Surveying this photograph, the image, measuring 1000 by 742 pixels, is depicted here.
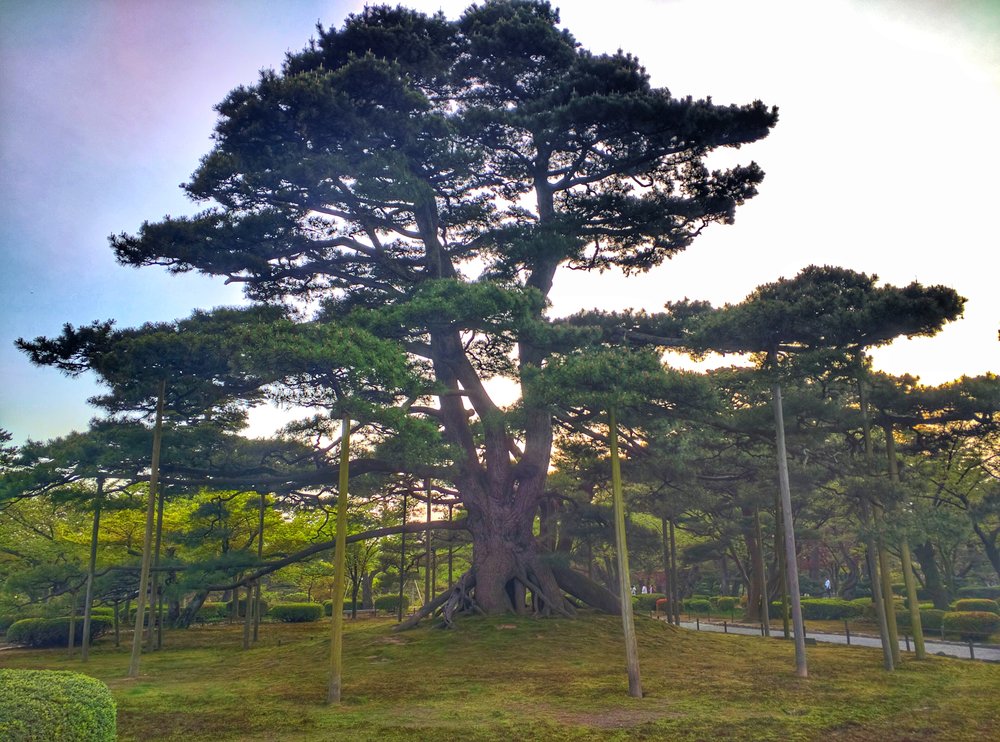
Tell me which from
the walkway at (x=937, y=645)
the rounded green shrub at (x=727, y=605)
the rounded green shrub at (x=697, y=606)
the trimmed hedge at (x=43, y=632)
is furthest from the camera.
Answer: the rounded green shrub at (x=697, y=606)

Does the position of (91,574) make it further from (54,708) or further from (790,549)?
(790,549)

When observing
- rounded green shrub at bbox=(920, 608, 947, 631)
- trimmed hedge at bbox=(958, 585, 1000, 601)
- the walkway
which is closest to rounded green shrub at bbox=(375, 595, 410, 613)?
the walkway

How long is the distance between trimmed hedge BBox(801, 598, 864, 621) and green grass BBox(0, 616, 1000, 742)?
1823 centimetres

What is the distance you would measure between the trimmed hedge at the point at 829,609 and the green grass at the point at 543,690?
18.2 m

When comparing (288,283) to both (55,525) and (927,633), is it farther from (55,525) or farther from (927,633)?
(927,633)

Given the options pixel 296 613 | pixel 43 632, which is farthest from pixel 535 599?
pixel 296 613

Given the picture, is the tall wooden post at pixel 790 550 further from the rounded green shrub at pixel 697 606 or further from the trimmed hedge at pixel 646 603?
the trimmed hedge at pixel 646 603

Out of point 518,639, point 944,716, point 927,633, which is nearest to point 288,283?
point 518,639

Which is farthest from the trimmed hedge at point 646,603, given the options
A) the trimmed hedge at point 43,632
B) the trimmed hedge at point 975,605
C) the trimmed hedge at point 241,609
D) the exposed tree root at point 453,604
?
the trimmed hedge at point 43,632

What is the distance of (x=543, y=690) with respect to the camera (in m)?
16.4

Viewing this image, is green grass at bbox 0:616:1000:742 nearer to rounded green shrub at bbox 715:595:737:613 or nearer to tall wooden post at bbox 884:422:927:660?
tall wooden post at bbox 884:422:927:660

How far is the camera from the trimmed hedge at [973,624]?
30609 mm

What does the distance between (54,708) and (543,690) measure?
37.3 ft

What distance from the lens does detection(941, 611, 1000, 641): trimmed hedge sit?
1205 inches
